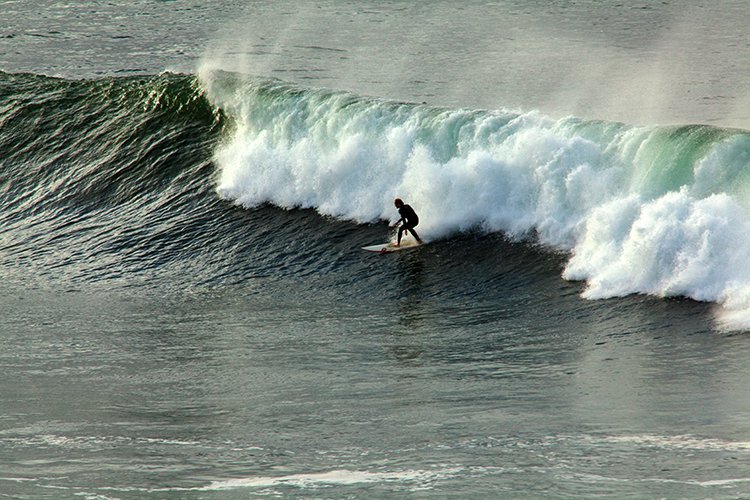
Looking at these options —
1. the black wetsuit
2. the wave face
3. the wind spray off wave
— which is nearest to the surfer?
the black wetsuit

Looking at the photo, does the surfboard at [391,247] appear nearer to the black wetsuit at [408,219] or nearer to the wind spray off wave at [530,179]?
the black wetsuit at [408,219]

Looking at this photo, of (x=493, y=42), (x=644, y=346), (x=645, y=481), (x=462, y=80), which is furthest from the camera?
(x=493, y=42)

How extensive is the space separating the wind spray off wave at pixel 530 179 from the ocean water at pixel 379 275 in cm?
4

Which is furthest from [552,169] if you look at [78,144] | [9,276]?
[78,144]

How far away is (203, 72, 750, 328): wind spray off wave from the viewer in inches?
621

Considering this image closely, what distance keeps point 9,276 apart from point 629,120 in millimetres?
11517

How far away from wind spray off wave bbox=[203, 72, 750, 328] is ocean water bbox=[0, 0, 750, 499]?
0.04m

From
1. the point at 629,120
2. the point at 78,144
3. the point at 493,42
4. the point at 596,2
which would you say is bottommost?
the point at 629,120

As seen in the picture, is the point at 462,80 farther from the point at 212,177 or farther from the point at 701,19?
the point at 701,19

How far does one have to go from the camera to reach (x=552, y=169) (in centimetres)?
1862

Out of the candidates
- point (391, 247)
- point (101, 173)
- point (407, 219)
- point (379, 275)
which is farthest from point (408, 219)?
point (101, 173)

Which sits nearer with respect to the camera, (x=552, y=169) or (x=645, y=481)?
(x=645, y=481)

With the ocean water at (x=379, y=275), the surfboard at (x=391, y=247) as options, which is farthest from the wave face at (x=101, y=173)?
the surfboard at (x=391, y=247)

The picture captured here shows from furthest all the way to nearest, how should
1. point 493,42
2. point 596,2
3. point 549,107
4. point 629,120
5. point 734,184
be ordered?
point 596,2 → point 493,42 → point 549,107 → point 629,120 → point 734,184
